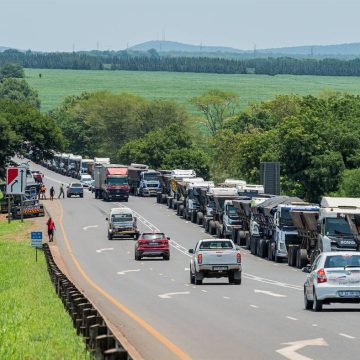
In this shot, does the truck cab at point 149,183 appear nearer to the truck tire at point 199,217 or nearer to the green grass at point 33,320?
the truck tire at point 199,217

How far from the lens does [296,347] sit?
69.6 feet

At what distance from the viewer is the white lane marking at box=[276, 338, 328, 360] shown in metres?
19.9

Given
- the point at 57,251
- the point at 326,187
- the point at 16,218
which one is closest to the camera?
the point at 57,251

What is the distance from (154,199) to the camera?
390ft

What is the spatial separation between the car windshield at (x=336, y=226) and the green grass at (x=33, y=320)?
1076cm

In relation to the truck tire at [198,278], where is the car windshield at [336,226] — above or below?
above

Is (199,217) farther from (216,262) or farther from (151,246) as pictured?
(216,262)

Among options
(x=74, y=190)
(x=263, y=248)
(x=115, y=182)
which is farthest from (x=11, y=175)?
(x=74, y=190)

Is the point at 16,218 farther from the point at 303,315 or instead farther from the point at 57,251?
the point at 303,315

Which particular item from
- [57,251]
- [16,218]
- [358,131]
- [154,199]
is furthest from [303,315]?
[154,199]

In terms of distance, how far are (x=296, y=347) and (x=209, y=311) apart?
359 inches

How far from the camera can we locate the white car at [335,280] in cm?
2895

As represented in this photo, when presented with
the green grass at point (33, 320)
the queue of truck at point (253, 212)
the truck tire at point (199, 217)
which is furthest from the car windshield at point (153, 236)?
the truck tire at point (199, 217)

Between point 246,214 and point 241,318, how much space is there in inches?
1672
